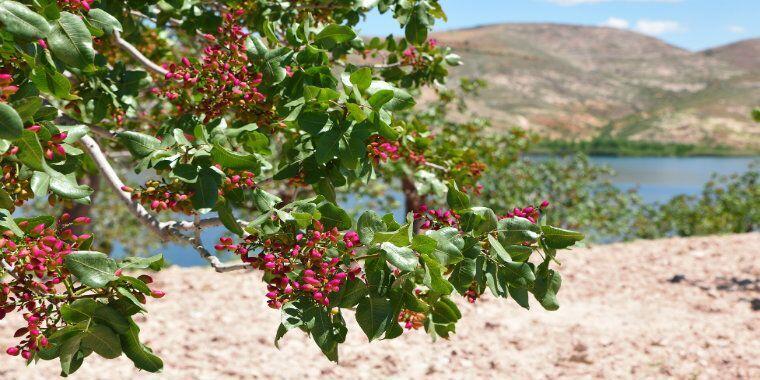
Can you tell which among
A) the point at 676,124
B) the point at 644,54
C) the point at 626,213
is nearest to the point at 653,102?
the point at 676,124

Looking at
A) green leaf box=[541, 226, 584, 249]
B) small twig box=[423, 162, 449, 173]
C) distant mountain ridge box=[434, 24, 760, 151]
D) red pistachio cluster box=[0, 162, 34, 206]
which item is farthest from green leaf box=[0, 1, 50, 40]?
distant mountain ridge box=[434, 24, 760, 151]

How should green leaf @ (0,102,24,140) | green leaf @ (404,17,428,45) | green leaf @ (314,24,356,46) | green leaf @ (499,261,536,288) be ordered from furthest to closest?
→ 1. green leaf @ (404,17,428,45)
2. green leaf @ (314,24,356,46)
3. green leaf @ (499,261,536,288)
4. green leaf @ (0,102,24,140)

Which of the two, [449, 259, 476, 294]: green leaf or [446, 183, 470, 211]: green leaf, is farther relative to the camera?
[446, 183, 470, 211]: green leaf

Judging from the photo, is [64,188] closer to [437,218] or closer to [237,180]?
[237,180]

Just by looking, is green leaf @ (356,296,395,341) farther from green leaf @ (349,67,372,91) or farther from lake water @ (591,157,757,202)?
lake water @ (591,157,757,202)

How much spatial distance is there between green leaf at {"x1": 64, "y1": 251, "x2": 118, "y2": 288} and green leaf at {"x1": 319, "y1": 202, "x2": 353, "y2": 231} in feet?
2.14

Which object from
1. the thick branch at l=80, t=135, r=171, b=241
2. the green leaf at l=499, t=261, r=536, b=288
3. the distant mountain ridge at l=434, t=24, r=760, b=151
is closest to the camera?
the green leaf at l=499, t=261, r=536, b=288

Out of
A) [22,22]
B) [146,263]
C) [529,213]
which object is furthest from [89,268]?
[529,213]

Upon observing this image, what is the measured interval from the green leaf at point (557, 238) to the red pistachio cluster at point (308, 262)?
638 mm

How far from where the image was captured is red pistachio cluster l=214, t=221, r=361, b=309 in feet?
6.09

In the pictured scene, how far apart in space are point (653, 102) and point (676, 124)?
1081 inches

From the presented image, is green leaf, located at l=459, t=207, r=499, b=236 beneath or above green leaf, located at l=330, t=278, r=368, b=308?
above

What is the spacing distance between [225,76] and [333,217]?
30.6 inches

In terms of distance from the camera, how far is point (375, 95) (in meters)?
1.95
